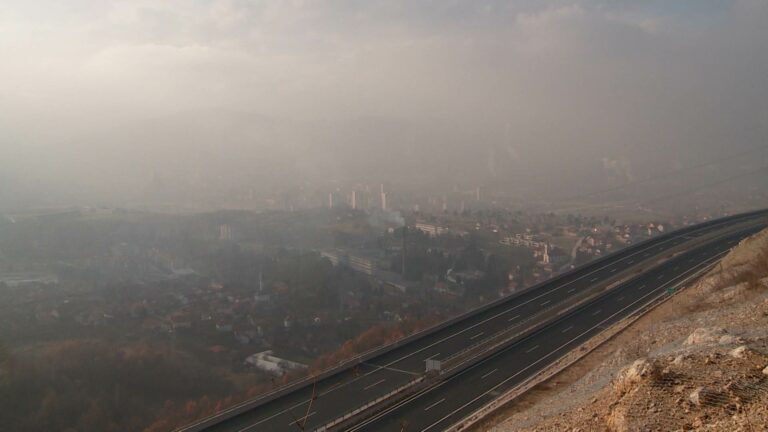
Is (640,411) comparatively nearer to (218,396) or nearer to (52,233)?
(218,396)

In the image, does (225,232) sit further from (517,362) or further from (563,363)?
(563,363)

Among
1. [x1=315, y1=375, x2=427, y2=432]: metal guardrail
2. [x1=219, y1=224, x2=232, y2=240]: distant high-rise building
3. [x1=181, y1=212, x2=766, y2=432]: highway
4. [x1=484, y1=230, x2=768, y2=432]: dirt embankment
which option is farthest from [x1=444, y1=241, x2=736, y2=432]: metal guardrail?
[x1=219, y1=224, x2=232, y2=240]: distant high-rise building

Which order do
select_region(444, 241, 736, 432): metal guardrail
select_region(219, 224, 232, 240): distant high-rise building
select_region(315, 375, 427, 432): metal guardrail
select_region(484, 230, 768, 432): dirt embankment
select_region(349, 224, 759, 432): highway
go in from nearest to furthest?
select_region(484, 230, 768, 432): dirt embankment → select_region(444, 241, 736, 432): metal guardrail → select_region(315, 375, 427, 432): metal guardrail → select_region(349, 224, 759, 432): highway → select_region(219, 224, 232, 240): distant high-rise building

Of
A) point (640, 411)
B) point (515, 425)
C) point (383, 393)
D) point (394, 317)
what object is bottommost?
point (394, 317)

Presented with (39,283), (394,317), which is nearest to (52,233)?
(39,283)

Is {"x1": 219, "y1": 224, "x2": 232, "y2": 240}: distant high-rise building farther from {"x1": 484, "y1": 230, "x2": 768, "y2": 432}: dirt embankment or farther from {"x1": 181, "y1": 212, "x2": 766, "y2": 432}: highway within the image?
{"x1": 484, "y1": 230, "x2": 768, "y2": 432}: dirt embankment

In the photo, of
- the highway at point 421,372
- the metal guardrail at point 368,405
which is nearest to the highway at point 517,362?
the highway at point 421,372

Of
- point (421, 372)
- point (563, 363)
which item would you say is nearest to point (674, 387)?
point (563, 363)
